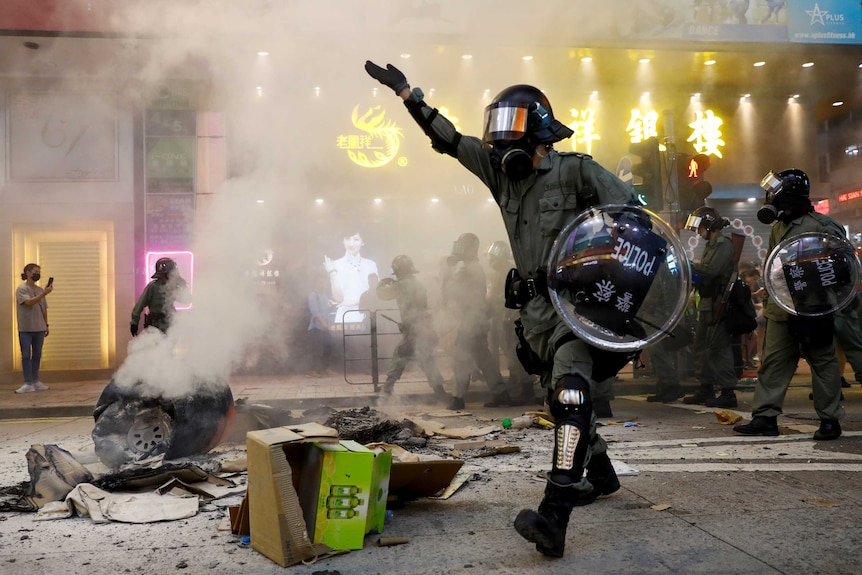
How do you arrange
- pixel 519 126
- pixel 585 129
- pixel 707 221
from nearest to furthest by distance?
pixel 519 126
pixel 707 221
pixel 585 129

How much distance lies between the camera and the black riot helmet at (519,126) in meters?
2.84

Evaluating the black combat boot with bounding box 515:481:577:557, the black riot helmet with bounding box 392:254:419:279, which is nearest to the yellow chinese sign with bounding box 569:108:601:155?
the black riot helmet with bounding box 392:254:419:279

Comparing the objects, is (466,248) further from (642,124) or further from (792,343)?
(642,124)

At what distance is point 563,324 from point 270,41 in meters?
4.42

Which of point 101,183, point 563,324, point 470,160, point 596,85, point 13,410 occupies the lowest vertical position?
point 13,410

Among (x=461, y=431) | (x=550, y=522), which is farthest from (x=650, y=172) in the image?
(x=550, y=522)

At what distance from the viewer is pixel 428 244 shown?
11523 mm

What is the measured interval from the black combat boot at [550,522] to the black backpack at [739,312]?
15.4 ft

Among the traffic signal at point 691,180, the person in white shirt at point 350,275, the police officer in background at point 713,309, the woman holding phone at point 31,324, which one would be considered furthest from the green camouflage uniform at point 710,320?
the woman holding phone at point 31,324

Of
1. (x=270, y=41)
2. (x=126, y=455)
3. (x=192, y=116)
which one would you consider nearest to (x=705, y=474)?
(x=126, y=455)

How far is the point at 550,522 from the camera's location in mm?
2369

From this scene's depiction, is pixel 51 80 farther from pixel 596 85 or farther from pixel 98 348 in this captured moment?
pixel 596 85

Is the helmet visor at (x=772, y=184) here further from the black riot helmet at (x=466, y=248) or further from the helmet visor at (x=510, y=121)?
the black riot helmet at (x=466, y=248)

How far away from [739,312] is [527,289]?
177 inches
